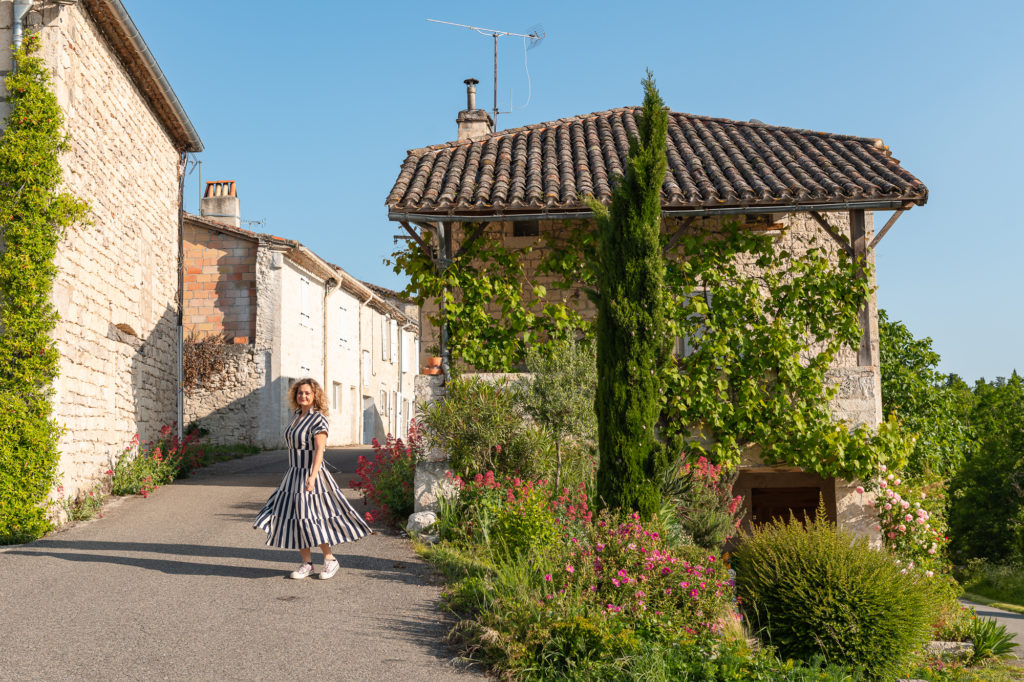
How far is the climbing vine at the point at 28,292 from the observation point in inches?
324

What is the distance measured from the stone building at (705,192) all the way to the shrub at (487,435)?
7.22ft

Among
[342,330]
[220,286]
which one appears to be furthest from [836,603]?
[342,330]

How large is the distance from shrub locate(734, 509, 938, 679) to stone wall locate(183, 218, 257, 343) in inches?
579

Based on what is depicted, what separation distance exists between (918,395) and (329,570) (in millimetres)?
15259

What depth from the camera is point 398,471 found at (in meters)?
9.71

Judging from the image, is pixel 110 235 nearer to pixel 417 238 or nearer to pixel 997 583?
pixel 417 238

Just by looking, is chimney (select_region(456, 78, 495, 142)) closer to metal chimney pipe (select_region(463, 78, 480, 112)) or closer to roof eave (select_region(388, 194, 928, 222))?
metal chimney pipe (select_region(463, 78, 480, 112))

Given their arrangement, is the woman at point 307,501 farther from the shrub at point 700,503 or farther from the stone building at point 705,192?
the stone building at point 705,192

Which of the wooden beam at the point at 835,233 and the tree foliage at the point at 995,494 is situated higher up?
the wooden beam at the point at 835,233

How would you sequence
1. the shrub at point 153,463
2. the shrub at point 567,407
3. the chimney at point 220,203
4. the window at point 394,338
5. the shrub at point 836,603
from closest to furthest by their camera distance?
the shrub at point 836,603
the shrub at point 567,407
the shrub at point 153,463
the chimney at point 220,203
the window at point 394,338

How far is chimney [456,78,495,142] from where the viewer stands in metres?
15.6

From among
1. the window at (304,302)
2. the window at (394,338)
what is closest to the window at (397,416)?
the window at (394,338)

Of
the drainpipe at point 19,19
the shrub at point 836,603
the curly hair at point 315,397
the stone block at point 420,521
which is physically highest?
the drainpipe at point 19,19

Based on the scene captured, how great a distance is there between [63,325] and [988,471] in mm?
22531
